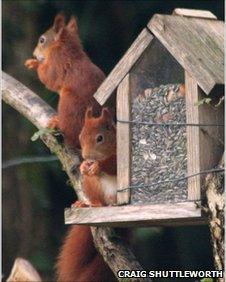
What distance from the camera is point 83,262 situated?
4.59 m

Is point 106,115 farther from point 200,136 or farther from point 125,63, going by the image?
point 200,136

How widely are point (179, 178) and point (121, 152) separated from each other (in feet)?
1.01

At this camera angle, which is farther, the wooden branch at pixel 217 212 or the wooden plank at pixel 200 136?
the wooden plank at pixel 200 136

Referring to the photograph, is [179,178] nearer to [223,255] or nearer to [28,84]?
[223,255]

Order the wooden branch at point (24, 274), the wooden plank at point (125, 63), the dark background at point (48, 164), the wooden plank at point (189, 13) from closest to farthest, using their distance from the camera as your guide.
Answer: the wooden plank at point (125, 63)
the wooden plank at point (189, 13)
the wooden branch at point (24, 274)
the dark background at point (48, 164)

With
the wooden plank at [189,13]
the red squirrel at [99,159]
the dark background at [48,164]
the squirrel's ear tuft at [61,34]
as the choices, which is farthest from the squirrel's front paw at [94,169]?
the dark background at [48,164]

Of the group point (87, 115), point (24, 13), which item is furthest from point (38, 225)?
point (87, 115)

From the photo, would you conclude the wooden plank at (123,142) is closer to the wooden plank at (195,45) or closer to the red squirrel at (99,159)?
the red squirrel at (99,159)

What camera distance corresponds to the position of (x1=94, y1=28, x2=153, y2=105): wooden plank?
3840 mm

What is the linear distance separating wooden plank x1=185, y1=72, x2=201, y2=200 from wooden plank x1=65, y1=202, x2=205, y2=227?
0.19ft

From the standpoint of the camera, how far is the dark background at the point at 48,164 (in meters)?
5.81

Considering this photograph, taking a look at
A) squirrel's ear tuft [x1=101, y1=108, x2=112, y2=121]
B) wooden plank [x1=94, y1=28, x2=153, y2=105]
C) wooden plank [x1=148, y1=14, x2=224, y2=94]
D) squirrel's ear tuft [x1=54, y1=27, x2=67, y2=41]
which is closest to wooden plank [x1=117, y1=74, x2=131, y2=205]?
wooden plank [x1=94, y1=28, x2=153, y2=105]

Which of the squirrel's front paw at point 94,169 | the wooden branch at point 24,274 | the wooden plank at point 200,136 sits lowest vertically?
the wooden branch at point 24,274

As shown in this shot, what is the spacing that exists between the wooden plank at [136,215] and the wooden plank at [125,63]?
1.38 ft
